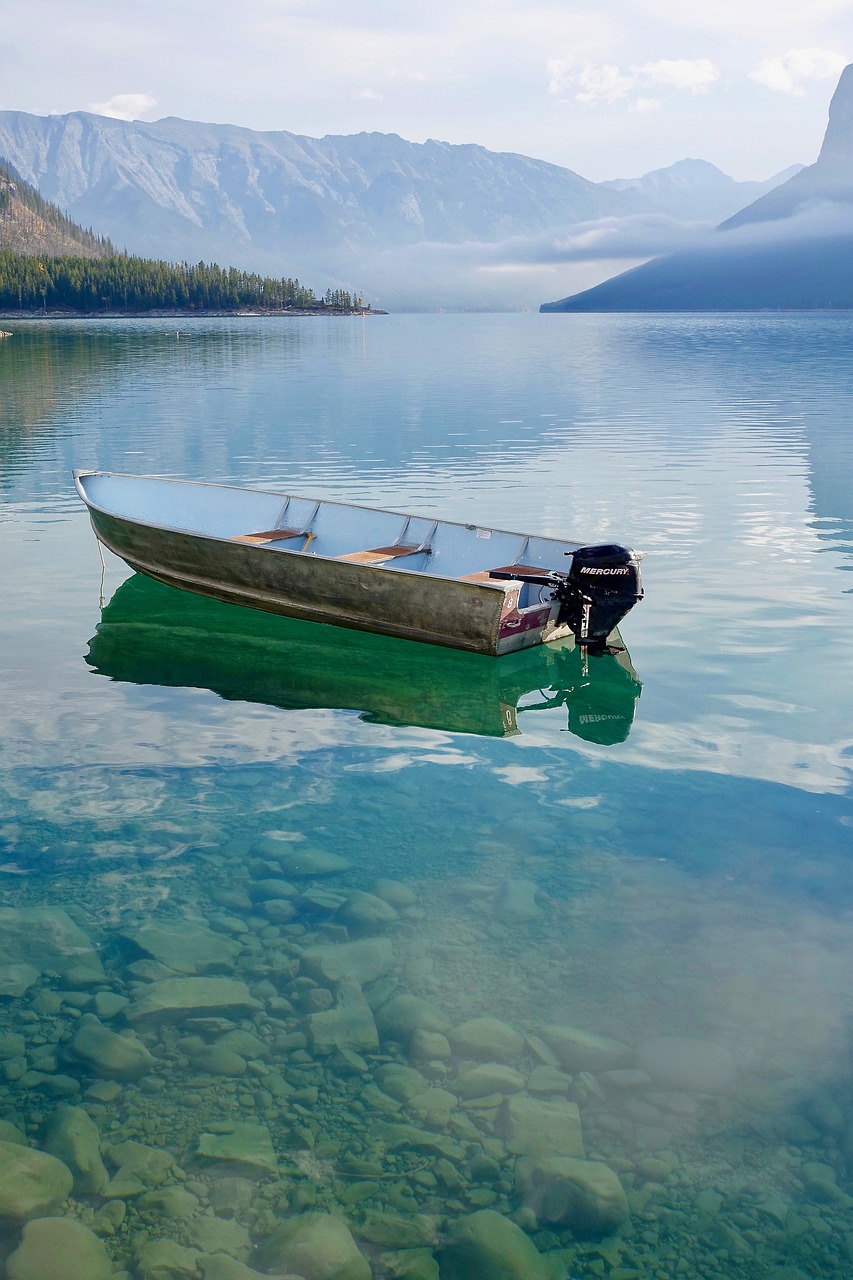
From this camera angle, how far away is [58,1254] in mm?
6027

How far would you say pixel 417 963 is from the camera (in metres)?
8.66

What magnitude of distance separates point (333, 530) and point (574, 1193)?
611 inches

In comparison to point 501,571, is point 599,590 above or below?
below

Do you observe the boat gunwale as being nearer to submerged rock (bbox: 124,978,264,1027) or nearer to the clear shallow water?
the clear shallow water

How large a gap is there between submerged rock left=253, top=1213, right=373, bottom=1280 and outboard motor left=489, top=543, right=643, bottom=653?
10.6 metres

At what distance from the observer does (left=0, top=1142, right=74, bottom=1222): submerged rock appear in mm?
6324

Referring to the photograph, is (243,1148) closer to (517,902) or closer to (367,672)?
(517,902)

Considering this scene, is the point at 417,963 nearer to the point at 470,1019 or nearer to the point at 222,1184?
the point at 470,1019

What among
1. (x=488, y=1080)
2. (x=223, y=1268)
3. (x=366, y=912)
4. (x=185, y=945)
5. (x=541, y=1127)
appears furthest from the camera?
(x=366, y=912)

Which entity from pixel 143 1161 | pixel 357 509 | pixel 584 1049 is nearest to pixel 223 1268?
pixel 143 1161

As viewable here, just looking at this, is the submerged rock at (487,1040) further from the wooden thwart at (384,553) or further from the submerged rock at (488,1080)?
the wooden thwart at (384,553)

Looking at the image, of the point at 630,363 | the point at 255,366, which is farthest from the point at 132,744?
the point at 630,363

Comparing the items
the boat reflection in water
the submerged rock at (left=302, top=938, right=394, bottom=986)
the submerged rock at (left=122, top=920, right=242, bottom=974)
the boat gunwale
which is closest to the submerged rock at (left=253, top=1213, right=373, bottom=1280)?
the submerged rock at (left=302, top=938, right=394, bottom=986)

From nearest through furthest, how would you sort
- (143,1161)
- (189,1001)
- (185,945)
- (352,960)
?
(143,1161)
(189,1001)
(352,960)
(185,945)
